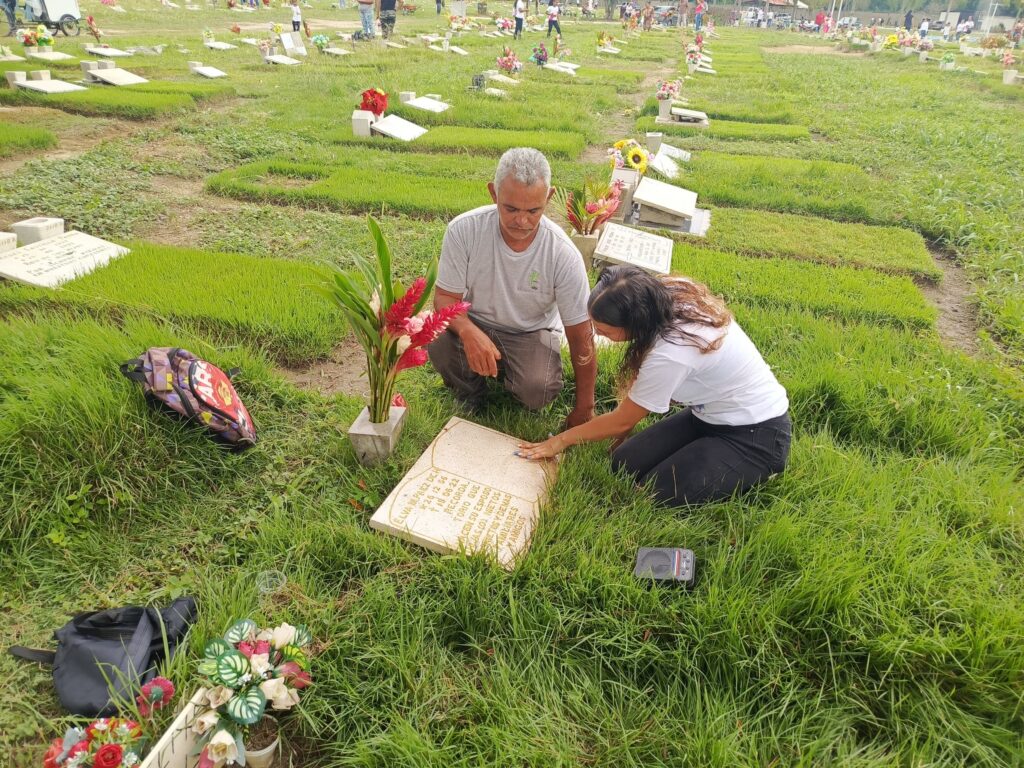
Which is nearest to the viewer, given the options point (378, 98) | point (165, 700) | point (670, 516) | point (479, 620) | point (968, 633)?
point (165, 700)

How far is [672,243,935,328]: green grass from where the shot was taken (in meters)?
4.63

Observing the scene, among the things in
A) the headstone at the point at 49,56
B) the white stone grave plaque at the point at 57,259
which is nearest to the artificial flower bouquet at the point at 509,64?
the headstone at the point at 49,56

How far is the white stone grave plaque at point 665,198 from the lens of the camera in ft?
20.6

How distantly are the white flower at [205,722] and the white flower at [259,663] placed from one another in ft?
0.46

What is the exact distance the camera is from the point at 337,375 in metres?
3.66

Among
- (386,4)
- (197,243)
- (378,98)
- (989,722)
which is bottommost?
(989,722)

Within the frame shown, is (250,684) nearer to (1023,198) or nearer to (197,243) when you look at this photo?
(197,243)

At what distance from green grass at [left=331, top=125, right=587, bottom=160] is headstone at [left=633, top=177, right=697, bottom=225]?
2.39m

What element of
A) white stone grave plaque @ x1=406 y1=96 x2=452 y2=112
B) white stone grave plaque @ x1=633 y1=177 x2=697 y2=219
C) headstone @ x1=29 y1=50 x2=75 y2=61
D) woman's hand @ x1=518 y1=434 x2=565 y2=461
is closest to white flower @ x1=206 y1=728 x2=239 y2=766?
woman's hand @ x1=518 y1=434 x2=565 y2=461

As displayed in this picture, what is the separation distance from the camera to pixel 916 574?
219cm

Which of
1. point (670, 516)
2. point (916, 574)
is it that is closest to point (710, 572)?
point (670, 516)

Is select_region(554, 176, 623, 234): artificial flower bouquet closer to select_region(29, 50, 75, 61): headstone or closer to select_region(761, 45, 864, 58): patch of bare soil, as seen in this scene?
select_region(29, 50, 75, 61): headstone

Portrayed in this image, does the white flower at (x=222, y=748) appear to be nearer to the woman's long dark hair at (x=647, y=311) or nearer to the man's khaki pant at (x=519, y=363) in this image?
the woman's long dark hair at (x=647, y=311)

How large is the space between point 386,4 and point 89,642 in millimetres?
23557
